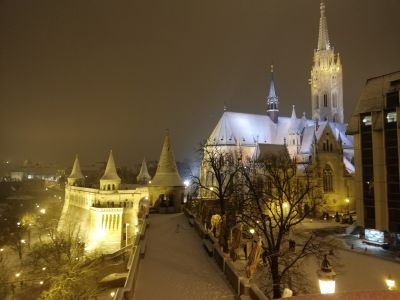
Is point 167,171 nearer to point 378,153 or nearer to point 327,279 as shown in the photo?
point 378,153

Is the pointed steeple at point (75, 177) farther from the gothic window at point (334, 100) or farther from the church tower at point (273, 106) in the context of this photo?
the gothic window at point (334, 100)

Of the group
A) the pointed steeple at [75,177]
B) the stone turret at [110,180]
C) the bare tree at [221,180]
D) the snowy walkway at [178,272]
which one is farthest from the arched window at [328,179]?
the pointed steeple at [75,177]

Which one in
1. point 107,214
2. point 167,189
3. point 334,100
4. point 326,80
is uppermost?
point 326,80

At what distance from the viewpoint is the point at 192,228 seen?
74.1 feet

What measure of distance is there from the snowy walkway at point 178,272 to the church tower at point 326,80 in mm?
67809

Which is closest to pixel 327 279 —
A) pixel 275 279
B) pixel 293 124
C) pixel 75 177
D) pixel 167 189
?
pixel 275 279

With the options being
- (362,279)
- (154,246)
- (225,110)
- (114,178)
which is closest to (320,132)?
(225,110)

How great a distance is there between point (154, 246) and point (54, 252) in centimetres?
2282

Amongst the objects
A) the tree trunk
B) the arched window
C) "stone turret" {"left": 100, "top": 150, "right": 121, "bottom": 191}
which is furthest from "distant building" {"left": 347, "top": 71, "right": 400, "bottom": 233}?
"stone turret" {"left": 100, "top": 150, "right": 121, "bottom": 191}

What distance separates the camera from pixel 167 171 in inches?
1238

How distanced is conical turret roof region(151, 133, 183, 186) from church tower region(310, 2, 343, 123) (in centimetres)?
5599

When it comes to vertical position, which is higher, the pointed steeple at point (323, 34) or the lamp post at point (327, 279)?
the pointed steeple at point (323, 34)

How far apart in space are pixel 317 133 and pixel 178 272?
147 ft

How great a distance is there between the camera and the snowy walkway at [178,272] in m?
11.3
